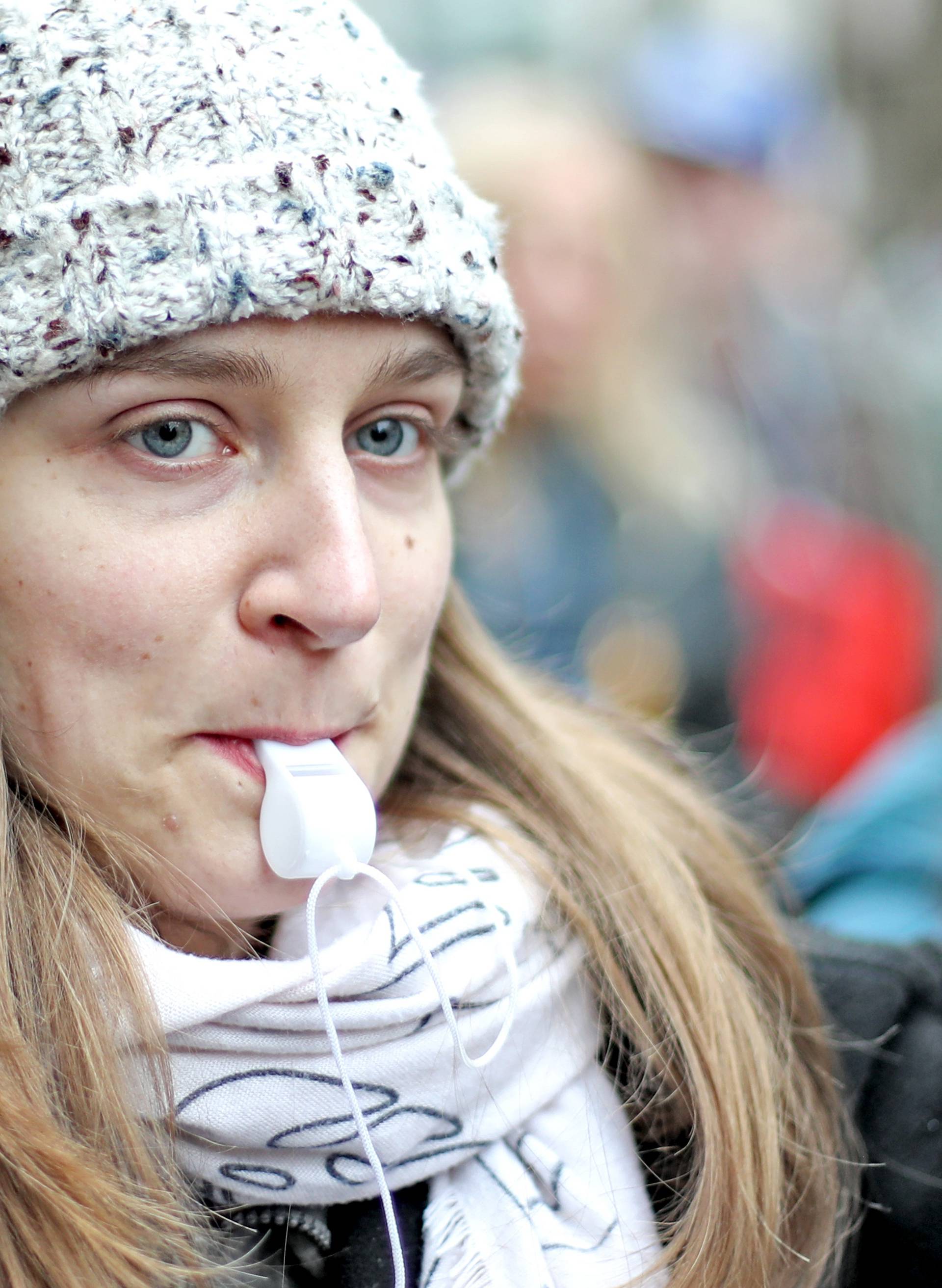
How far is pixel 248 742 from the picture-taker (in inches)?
40.0

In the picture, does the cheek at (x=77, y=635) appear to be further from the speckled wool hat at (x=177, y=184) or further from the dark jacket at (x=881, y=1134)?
the dark jacket at (x=881, y=1134)

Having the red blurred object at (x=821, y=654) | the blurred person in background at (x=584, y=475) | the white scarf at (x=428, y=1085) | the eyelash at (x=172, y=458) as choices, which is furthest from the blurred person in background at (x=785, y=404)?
the eyelash at (x=172, y=458)

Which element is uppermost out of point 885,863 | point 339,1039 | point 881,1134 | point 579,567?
point 579,567

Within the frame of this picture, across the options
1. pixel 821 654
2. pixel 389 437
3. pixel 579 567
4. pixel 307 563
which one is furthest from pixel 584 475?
pixel 307 563

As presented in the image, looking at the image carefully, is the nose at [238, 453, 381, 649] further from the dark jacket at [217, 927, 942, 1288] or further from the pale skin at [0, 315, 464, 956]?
the dark jacket at [217, 927, 942, 1288]

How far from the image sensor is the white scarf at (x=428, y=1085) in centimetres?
99

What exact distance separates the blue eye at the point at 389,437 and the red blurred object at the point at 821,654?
5.17ft

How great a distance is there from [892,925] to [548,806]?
1.86 ft

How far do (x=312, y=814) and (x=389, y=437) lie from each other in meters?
0.35

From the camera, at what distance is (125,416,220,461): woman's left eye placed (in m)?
0.97

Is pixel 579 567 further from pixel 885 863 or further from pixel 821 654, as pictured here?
pixel 885 863

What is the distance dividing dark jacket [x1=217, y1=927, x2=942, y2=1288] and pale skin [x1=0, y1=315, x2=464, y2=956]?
30 cm

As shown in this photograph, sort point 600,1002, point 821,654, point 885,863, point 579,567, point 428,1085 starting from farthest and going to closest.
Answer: point 821,654 < point 579,567 < point 885,863 < point 600,1002 < point 428,1085

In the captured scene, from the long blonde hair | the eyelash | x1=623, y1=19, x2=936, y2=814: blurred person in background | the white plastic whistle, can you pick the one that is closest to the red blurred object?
x1=623, y1=19, x2=936, y2=814: blurred person in background
